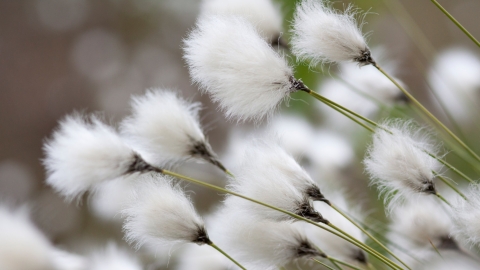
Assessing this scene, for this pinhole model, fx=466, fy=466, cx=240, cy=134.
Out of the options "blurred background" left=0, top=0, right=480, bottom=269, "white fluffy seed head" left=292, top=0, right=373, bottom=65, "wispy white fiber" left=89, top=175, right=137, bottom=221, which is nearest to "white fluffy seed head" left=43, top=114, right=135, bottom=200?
"wispy white fiber" left=89, top=175, right=137, bottom=221

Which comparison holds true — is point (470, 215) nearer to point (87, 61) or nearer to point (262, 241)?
point (262, 241)

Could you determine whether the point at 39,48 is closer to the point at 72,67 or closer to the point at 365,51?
the point at 72,67

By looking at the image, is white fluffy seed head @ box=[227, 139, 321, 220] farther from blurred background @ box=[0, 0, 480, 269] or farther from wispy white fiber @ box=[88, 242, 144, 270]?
blurred background @ box=[0, 0, 480, 269]

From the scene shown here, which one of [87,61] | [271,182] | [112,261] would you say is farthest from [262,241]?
[87,61]

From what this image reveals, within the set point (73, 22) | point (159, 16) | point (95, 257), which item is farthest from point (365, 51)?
point (73, 22)

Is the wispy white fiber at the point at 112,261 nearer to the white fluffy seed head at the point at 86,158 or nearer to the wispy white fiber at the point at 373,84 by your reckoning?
the white fluffy seed head at the point at 86,158
